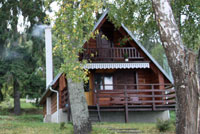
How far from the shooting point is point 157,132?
34.4 feet

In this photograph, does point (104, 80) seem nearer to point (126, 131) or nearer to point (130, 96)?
point (130, 96)

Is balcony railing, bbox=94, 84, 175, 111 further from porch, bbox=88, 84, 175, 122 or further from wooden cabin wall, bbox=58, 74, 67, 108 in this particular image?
wooden cabin wall, bbox=58, 74, 67, 108

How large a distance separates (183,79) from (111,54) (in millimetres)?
10243

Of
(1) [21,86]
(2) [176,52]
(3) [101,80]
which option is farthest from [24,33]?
(2) [176,52]

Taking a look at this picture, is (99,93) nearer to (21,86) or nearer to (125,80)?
(125,80)

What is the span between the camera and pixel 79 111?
9508mm

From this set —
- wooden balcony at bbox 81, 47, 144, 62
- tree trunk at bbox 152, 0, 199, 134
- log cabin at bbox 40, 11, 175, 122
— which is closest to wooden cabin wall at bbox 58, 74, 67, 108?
log cabin at bbox 40, 11, 175, 122

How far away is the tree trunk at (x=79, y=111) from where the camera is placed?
30.8 ft

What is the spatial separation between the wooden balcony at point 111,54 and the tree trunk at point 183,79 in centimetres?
965

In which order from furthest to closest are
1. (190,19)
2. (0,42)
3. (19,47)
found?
(19,47)
(0,42)
(190,19)

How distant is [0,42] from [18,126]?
41.7ft

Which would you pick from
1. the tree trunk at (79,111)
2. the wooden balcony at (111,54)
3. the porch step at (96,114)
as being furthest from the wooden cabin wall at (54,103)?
the tree trunk at (79,111)

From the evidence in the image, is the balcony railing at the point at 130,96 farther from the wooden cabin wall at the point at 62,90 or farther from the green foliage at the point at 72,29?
the green foliage at the point at 72,29

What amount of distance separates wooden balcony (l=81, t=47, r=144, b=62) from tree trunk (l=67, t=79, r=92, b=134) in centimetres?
599
